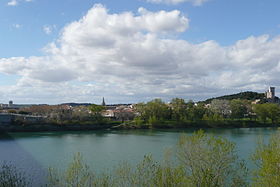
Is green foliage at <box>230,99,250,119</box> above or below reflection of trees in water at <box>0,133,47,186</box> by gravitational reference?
above

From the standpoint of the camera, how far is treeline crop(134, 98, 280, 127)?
68250mm

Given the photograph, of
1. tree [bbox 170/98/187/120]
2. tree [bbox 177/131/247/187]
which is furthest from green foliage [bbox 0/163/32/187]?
tree [bbox 170/98/187/120]

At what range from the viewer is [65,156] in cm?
2702

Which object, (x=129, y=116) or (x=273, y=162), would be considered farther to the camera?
(x=129, y=116)

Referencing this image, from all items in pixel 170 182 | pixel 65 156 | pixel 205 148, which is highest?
pixel 205 148

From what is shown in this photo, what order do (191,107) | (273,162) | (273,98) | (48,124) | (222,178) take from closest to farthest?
(273,162), (222,178), (48,124), (191,107), (273,98)

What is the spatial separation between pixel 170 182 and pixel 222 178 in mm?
2810

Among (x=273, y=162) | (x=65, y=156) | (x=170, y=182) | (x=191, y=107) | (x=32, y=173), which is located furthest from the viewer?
(x=191, y=107)

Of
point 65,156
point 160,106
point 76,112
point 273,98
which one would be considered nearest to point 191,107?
point 160,106

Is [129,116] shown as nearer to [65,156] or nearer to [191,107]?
[191,107]

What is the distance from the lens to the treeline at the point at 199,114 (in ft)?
224

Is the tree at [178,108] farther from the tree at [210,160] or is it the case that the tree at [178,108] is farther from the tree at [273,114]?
the tree at [210,160]

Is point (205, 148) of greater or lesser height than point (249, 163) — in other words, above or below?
above

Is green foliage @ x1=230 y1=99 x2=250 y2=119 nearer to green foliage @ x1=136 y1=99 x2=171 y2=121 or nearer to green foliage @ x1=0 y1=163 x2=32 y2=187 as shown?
green foliage @ x1=136 y1=99 x2=171 y2=121
